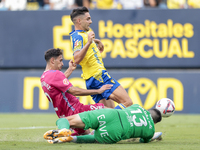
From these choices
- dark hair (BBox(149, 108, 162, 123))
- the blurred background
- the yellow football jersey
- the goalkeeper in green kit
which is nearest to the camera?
the goalkeeper in green kit

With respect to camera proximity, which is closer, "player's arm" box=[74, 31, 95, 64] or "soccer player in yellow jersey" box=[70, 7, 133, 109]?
"player's arm" box=[74, 31, 95, 64]

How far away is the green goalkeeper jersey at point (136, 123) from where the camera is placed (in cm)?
515

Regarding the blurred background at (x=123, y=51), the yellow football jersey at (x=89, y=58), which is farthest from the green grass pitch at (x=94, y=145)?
the blurred background at (x=123, y=51)

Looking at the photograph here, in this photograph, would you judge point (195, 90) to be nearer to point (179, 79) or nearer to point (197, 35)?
point (179, 79)

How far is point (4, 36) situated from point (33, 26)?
1.09 metres

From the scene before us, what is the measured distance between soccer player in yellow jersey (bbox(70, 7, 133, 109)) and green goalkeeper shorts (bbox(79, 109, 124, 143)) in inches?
38.7

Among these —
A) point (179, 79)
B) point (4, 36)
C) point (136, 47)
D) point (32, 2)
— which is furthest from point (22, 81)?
point (179, 79)

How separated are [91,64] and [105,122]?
1672 millimetres

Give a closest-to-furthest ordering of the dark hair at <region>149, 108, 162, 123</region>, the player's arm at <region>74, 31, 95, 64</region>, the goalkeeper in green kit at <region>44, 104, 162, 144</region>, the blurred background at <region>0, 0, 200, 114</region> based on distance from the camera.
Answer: the goalkeeper in green kit at <region>44, 104, 162, 144</region> < the dark hair at <region>149, 108, 162, 123</region> < the player's arm at <region>74, 31, 95, 64</region> < the blurred background at <region>0, 0, 200, 114</region>

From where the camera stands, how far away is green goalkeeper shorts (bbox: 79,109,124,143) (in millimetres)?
5086

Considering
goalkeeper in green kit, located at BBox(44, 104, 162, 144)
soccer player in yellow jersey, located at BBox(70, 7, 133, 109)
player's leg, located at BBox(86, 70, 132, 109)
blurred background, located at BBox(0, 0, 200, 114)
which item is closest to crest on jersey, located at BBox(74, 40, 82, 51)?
soccer player in yellow jersey, located at BBox(70, 7, 133, 109)

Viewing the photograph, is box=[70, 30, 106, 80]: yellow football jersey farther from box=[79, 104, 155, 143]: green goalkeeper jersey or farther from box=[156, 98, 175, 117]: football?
box=[79, 104, 155, 143]: green goalkeeper jersey

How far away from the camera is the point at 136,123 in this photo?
17.0ft

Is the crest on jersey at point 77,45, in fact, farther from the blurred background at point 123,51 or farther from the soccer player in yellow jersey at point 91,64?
the blurred background at point 123,51
